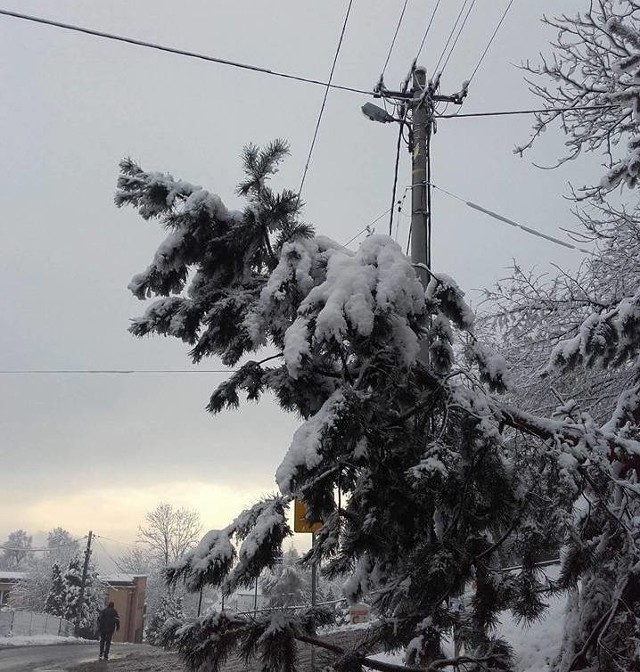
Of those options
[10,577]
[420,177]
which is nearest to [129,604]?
[10,577]

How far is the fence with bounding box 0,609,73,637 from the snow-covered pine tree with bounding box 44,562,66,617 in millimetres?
3387

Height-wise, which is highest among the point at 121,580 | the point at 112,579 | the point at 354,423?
the point at 112,579

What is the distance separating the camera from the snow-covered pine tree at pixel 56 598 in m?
36.6

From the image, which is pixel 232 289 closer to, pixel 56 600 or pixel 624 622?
pixel 624 622

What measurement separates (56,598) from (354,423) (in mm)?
40436

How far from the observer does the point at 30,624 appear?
96.3ft

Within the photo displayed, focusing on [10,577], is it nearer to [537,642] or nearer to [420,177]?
[537,642]

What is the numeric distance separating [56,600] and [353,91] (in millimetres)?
38090

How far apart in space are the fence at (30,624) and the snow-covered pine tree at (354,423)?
94.9 ft

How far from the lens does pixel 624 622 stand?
3.74 meters

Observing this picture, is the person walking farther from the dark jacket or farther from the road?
the road

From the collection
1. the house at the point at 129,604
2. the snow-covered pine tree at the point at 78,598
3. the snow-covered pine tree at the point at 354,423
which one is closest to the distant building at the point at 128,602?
the house at the point at 129,604

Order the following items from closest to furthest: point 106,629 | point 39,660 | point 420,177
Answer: point 420,177, point 39,660, point 106,629

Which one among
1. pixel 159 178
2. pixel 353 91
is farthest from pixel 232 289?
pixel 353 91
